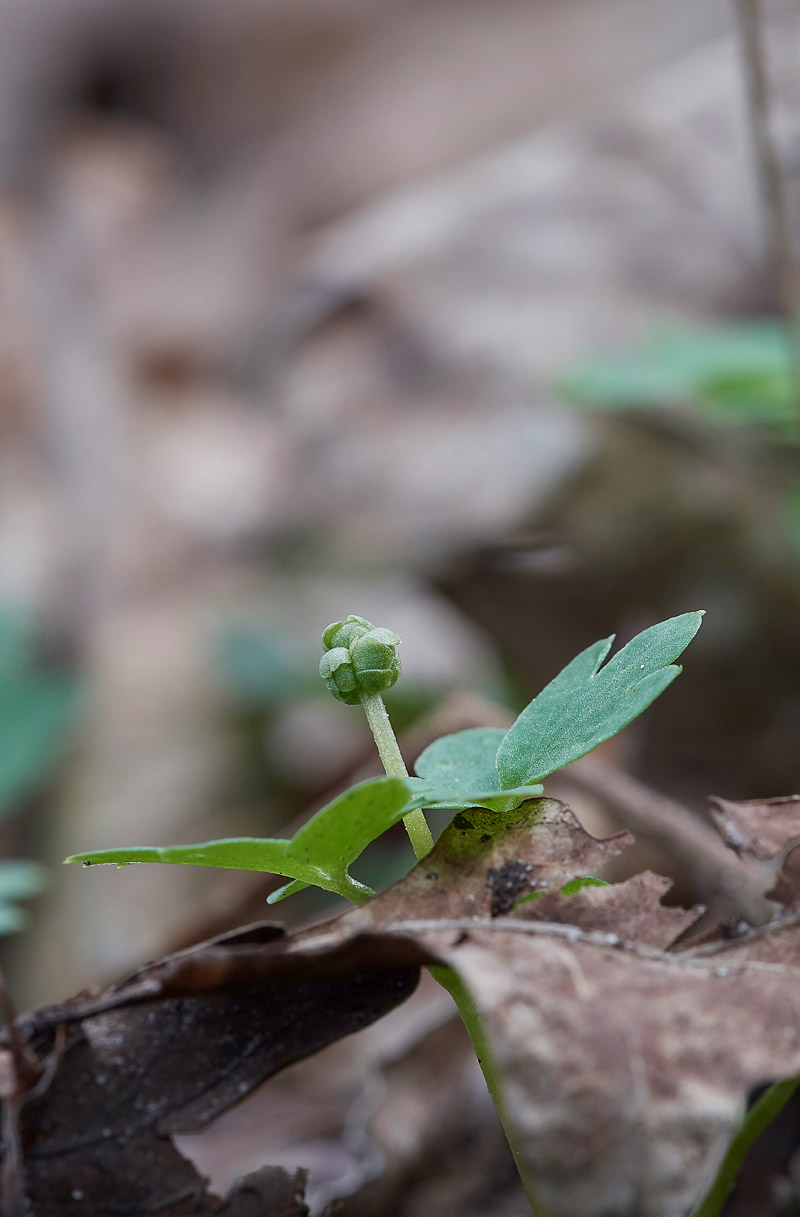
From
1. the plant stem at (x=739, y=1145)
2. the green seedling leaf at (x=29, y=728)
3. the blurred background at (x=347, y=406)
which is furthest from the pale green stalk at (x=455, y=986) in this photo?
the green seedling leaf at (x=29, y=728)

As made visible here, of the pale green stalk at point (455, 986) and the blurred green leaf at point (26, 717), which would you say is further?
the blurred green leaf at point (26, 717)

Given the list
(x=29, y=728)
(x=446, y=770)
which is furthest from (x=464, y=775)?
(x=29, y=728)

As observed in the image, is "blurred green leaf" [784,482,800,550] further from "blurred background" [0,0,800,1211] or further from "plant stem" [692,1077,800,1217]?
"plant stem" [692,1077,800,1217]

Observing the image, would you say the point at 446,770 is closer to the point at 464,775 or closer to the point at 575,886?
the point at 464,775

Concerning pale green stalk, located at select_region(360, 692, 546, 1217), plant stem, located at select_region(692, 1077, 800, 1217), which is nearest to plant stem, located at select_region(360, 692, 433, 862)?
pale green stalk, located at select_region(360, 692, 546, 1217)

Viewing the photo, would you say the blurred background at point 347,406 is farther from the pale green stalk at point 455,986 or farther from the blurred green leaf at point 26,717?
the pale green stalk at point 455,986

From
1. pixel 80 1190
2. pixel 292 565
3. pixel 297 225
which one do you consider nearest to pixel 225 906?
pixel 80 1190
